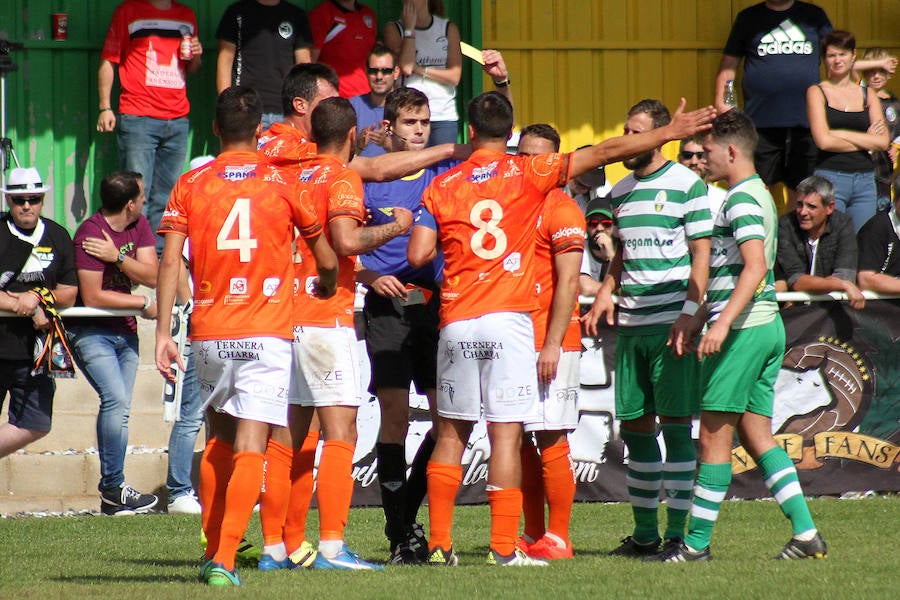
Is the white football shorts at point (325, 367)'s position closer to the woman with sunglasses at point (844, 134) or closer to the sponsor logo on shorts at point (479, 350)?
the sponsor logo on shorts at point (479, 350)

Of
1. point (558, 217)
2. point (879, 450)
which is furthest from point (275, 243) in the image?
point (879, 450)

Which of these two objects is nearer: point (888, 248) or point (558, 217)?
point (558, 217)

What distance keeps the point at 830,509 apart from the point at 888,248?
2520mm

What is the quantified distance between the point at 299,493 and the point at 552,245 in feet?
6.27

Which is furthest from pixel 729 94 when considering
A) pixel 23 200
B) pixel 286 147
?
pixel 286 147

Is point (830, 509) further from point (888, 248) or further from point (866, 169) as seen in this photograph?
point (866, 169)

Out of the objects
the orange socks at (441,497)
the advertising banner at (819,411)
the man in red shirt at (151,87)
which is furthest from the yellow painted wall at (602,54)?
the orange socks at (441,497)

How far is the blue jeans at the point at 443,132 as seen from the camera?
1266 cm

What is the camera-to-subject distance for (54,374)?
31.8ft

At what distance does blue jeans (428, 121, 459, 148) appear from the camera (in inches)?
498

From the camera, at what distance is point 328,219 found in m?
6.80

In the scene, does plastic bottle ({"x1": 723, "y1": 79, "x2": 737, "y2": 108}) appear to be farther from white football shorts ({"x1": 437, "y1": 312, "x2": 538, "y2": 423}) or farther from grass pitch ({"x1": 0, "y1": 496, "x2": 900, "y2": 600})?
white football shorts ({"x1": 437, "y1": 312, "x2": 538, "y2": 423})

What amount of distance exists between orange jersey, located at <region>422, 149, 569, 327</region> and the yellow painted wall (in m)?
7.44

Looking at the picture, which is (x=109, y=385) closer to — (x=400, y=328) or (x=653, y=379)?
(x=400, y=328)
